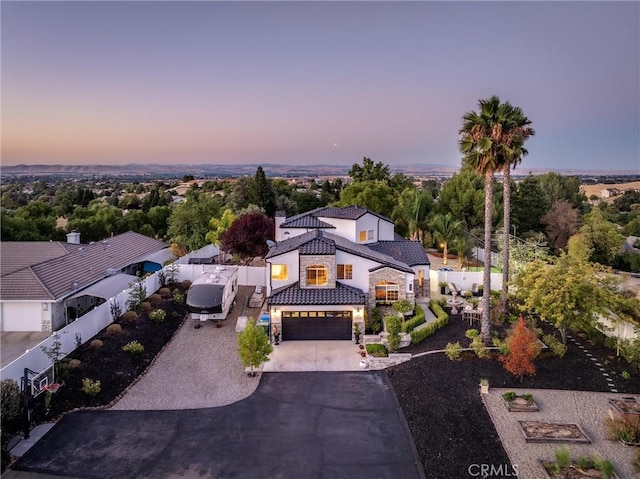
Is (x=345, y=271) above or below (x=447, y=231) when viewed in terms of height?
below

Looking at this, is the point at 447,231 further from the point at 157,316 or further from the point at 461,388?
the point at 157,316

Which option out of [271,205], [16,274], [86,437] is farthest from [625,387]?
[271,205]

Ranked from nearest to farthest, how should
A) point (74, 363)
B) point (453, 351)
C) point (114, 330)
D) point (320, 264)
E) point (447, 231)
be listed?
point (74, 363)
point (453, 351)
point (114, 330)
point (320, 264)
point (447, 231)

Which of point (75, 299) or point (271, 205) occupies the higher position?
point (271, 205)

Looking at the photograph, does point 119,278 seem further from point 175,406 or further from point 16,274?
point 175,406

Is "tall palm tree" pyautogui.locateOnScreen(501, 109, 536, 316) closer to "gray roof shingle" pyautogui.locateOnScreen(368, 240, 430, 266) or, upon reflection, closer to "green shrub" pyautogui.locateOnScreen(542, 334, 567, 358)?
"green shrub" pyautogui.locateOnScreen(542, 334, 567, 358)

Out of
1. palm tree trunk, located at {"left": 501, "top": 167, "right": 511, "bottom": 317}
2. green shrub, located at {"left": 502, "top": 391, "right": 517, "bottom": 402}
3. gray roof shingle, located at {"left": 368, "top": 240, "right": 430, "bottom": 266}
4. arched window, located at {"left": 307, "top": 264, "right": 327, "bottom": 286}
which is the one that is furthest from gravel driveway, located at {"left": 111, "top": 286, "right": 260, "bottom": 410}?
palm tree trunk, located at {"left": 501, "top": 167, "right": 511, "bottom": 317}

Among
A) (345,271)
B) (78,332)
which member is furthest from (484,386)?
(78,332)
